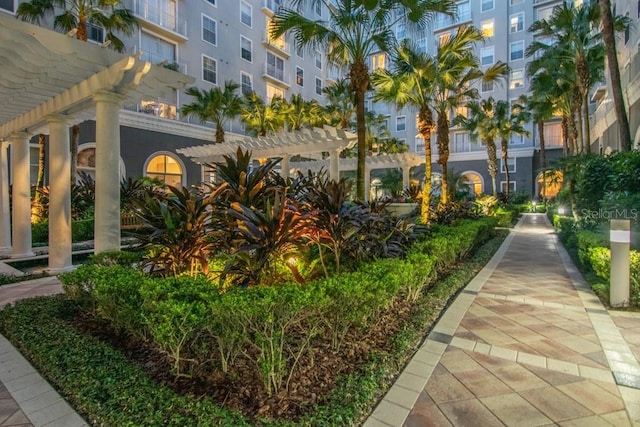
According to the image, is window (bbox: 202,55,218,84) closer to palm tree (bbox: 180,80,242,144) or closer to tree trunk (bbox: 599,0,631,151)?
palm tree (bbox: 180,80,242,144)

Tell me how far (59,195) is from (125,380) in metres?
5.57

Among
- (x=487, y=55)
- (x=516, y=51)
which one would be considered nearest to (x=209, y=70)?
(x=487, y=55)

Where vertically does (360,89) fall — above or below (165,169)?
above

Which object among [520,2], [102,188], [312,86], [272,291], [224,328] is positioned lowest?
[224,328]

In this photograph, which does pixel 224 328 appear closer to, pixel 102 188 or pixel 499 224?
pixel 102 188

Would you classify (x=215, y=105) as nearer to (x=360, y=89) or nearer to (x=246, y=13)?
(x=360, y=89)

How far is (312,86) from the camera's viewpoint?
29.9 m

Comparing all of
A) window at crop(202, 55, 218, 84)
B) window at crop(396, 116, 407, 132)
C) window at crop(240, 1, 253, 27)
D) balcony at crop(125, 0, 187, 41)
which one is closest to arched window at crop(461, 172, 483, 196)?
window at crop(396, 116, 407, 132)

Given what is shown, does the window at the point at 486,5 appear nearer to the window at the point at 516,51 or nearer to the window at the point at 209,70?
the window at the point at 516,51

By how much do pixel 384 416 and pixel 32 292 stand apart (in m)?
5.83

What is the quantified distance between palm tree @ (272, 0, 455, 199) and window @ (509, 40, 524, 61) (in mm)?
26668

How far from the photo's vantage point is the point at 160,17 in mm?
17812

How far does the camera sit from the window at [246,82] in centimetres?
2300

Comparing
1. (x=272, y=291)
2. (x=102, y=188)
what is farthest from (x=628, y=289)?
(x=102, y=188)
